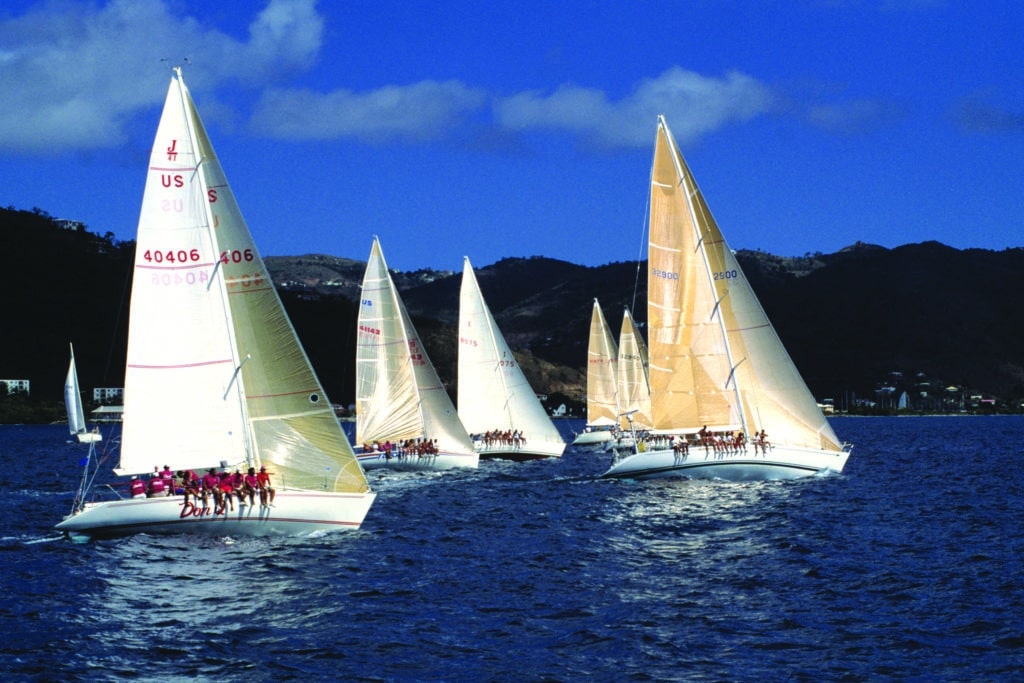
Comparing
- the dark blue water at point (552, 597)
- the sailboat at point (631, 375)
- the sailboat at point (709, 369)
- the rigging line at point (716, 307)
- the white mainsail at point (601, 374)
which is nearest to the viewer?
the dark blue water at point (552, 597)

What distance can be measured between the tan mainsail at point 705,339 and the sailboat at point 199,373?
1771 cm

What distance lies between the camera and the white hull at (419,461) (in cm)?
5566

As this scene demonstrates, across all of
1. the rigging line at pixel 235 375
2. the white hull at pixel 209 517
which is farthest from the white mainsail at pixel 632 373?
the white hull at pixel 209 517

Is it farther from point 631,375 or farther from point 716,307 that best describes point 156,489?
point 631,375

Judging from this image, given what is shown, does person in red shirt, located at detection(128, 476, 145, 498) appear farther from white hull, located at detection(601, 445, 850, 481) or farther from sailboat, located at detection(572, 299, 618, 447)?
sailboat, located at detection(572, 299, 618, 447)

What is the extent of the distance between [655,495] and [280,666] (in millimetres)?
25567

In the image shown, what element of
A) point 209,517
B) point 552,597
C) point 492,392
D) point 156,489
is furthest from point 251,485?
point 492,392

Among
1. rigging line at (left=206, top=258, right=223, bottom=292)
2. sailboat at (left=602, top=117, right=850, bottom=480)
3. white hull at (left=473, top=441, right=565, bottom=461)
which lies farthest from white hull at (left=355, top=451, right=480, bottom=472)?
rigging line at (left=206, top=258, right=223, bottom=292)

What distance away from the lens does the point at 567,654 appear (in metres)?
20.4

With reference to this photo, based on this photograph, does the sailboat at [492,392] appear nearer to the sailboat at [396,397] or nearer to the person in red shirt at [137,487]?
the sailboat at [396,397]

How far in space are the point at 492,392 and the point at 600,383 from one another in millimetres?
25301

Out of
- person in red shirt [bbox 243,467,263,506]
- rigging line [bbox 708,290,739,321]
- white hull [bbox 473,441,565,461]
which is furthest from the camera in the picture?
white hull [bbox 473,441,565,461]

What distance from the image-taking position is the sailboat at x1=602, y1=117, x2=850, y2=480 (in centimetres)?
4516

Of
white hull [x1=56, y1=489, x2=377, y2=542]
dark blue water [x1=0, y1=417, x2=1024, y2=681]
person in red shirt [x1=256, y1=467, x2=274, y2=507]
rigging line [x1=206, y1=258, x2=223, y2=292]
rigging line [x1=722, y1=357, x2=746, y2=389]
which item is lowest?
dark blue water [x1=0, y1=417, x2=1024, y2=681]
